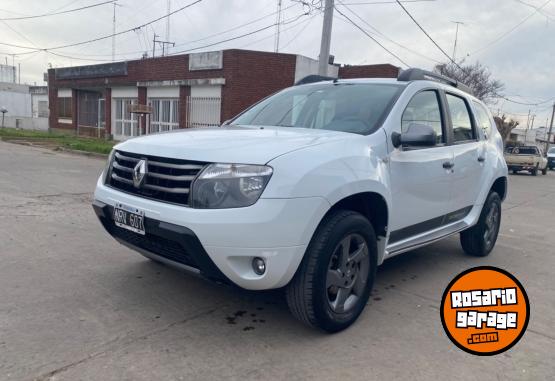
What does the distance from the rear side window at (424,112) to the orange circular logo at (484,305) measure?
5.23 ft

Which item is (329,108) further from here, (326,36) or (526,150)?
(526,150)

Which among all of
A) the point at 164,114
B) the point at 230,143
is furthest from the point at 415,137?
the point at 164,114

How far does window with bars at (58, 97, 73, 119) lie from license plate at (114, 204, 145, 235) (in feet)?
94.7

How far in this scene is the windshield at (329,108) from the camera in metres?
3.65

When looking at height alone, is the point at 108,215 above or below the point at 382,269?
above

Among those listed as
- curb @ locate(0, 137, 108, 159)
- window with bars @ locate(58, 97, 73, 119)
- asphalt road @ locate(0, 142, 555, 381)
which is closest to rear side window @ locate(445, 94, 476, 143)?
asphalt road @ locate(0, 142, 555, 381)

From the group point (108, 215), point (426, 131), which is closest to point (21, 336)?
point (108, 215)

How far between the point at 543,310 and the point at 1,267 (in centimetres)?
457

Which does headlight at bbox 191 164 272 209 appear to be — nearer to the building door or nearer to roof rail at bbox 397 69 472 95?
roof rail at bbox 397 69 472 95

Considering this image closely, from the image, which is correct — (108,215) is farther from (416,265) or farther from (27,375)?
(416,265)

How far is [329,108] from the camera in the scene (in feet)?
13.0

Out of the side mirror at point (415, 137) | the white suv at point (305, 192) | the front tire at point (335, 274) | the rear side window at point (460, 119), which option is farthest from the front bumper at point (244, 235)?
the rear side window at point (460, 119)

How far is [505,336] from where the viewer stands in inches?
95.6

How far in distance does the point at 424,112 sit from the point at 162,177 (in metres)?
2.41
